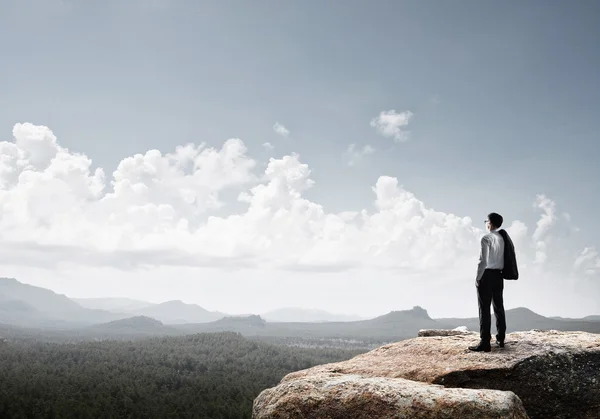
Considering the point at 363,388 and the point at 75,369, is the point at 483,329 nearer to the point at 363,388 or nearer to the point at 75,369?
the point at 363,388

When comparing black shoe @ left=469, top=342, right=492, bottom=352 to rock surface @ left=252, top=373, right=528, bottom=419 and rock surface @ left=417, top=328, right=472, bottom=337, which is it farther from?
rock surface @ left=417, top=328, right=472, bottom=337

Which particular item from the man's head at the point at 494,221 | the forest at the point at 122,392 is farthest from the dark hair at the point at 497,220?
the forest at the point at 122,392

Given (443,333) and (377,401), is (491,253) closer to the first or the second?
(377,401)

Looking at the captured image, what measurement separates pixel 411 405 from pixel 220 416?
4600 inches

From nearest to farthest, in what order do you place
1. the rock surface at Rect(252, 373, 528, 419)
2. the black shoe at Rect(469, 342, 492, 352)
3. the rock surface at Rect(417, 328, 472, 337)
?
the rock surface at Rect(252, 373, 528, 419) < the black shoe at Rect(469, 342, 492, 352) < the rock surface at Rect(417, 328, 472, 337)

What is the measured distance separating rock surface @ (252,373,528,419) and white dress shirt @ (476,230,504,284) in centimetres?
428

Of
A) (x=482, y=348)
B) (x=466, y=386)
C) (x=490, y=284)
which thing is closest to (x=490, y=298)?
(x=490, y=284)

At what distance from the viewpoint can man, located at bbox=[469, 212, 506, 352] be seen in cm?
1291

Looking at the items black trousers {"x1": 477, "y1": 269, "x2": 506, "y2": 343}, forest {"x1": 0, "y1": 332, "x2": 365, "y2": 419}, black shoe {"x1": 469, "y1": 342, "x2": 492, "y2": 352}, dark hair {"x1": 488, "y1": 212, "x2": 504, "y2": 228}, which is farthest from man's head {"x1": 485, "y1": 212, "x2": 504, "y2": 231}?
forest {"x1": 0, "y1": 332, "x2": 365, "y2": 419}

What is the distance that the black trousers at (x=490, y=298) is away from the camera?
12938 millimetres

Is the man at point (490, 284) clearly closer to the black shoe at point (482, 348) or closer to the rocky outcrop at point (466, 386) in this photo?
the black shoe at point (482, 348)

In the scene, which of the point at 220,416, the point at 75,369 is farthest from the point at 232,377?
the point at 75,369

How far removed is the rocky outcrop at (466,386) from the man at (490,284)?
1.90 ft

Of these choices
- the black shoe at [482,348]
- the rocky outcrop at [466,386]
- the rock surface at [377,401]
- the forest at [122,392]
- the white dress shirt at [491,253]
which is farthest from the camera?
the forest at [122,392]
